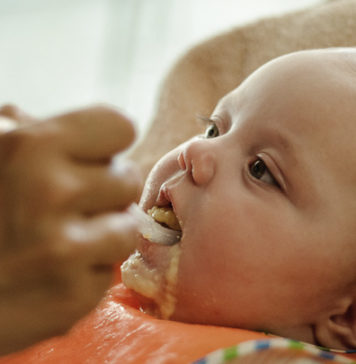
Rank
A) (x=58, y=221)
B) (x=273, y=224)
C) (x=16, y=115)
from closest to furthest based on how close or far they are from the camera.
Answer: (x=58, y=221) → (x=16, y=115) → (x=273, y=224)

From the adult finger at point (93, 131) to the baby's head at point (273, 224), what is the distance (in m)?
0.29

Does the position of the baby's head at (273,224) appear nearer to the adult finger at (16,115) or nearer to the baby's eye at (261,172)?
the baby's eye at (261,172)

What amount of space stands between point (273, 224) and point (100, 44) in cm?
207

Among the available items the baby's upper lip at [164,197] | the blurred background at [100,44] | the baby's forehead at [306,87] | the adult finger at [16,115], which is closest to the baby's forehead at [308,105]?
the baby's forehead at [306,87]

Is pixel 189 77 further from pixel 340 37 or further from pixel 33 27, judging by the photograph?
pixel 33 27

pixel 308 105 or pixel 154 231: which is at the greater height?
pixel 308 105

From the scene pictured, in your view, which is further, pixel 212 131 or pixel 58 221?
pixel 212 131

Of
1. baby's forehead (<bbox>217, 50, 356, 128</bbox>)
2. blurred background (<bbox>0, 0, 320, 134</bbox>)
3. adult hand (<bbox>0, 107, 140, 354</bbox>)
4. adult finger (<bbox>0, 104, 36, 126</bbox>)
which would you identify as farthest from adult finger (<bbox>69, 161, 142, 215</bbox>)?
blurred background (<bbox>0, 0, 320, 134</bbox>)

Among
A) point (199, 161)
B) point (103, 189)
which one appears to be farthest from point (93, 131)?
point (199, 161)

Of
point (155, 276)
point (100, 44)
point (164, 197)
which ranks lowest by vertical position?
point (155, 276)

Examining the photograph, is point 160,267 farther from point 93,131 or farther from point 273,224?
point 93,131

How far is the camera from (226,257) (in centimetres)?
68

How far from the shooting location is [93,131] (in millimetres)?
422

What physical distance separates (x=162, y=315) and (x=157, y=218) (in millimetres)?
130
